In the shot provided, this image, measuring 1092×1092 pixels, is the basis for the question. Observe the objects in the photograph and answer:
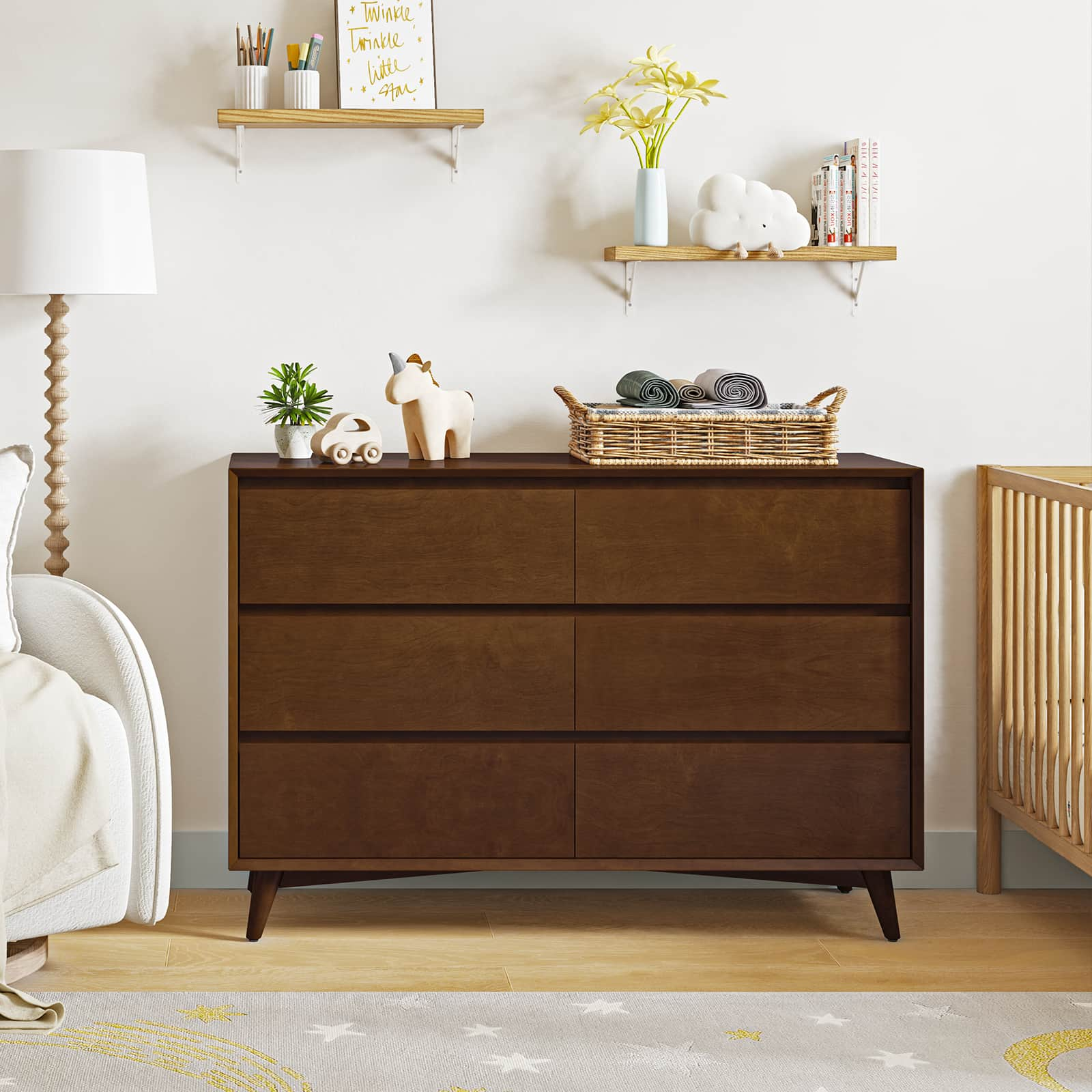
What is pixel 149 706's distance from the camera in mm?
2188

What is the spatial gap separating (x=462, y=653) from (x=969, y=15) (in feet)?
5.52

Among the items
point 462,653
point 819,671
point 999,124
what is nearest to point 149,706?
point 462,653

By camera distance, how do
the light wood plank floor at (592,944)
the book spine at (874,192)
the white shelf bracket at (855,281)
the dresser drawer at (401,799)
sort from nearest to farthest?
the light wood plank floor at (592,944) < the dresser drawer at (401,799) < the book spine at (874,192) < the white shelf bracket at (855,281)

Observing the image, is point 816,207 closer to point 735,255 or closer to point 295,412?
point 735,255

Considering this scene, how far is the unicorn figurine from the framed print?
1.77 feet

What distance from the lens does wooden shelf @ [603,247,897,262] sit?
2.61 meters

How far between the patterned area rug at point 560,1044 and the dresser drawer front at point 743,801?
0.29 m

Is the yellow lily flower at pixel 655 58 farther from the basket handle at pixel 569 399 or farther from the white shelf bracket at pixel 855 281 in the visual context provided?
the basket handle at pixel 569 399

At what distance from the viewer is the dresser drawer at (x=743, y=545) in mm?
2373

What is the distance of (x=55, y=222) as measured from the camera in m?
2.38

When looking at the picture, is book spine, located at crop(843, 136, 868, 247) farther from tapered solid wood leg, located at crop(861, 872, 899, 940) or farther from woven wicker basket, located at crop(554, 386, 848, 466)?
tapered solid wood leg, located at crop(861, 872, 899, 940)

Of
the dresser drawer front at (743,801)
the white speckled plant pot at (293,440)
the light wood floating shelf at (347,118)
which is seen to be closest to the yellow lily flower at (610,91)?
the light wood floating shelf at (347,118)

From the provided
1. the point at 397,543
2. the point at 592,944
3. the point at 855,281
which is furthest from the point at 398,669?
the point at 855,281

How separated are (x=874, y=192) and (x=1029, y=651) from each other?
969 mm
